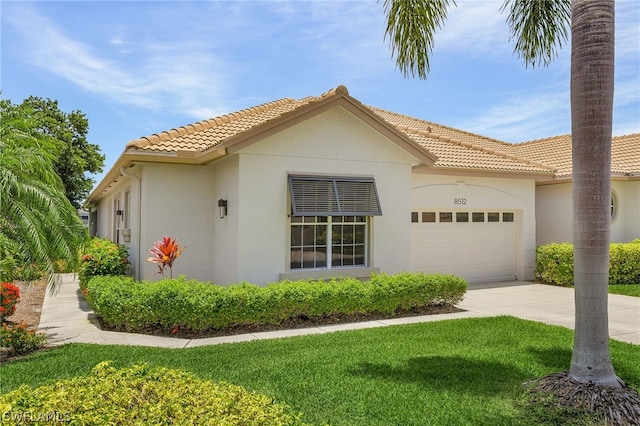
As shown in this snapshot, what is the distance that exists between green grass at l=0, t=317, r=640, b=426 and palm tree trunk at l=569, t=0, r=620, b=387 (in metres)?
1.05

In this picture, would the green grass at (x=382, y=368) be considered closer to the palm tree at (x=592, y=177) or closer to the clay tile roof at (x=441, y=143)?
the palm tree at (x=592, y=177)

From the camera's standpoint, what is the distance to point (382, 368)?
652 centimetres

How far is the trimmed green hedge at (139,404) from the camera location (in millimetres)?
3279

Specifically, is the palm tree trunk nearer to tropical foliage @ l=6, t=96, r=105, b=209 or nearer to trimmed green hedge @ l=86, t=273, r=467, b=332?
trimmed green hedge @ l=86, t=273, r=467, b=332

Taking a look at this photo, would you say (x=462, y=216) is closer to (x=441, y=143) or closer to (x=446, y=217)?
(x=446, y=217)

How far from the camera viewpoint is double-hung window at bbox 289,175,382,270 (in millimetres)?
11328

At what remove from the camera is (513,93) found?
14391 millimetres

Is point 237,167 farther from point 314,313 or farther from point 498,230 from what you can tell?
point 498,230

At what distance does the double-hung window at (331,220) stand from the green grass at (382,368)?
334cm

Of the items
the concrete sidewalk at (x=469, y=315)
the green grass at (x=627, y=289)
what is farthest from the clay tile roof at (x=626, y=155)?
the concrete sidewalk at (x=469, y=315)

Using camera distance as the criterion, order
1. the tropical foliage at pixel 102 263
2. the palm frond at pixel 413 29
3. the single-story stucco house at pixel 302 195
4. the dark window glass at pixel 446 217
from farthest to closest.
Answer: the dark window glass at pixel 446 217, the tropical foliage at pixel 102 263, the single-story stucco house at pixel 302 195, the palm frond at pixel 413 29

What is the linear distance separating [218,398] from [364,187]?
29.1 ft

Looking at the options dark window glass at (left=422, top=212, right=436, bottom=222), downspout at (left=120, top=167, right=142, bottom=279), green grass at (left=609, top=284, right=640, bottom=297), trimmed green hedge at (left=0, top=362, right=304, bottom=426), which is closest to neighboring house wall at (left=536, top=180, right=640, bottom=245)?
green grass at (left=609, top=284, right=640, bottom=297)

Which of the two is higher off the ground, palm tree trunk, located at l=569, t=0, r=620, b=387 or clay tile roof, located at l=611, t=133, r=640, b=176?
clay tile roof, located at l=611, t=133, r=640, b=176
